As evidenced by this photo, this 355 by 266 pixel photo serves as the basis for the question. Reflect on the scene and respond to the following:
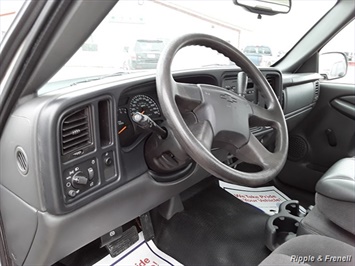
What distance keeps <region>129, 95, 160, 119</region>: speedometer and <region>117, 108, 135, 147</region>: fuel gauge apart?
0.03 m

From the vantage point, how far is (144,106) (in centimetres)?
114

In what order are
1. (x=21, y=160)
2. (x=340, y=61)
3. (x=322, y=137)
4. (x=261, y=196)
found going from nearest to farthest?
(x=21, y=160) < (x=261, y=196) < (x=322, y=137) < (x=340, y=61)

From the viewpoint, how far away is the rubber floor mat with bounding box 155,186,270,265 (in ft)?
4.70

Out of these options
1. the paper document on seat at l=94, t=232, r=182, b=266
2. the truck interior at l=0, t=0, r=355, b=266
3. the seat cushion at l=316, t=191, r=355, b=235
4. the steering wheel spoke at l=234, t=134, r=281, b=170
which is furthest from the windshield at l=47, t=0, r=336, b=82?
the paper document on seat at l=94, t=232, r=182, b=266

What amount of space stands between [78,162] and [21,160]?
5.8 inches

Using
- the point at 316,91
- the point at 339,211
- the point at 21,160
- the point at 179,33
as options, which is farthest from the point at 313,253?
the point at 316,91

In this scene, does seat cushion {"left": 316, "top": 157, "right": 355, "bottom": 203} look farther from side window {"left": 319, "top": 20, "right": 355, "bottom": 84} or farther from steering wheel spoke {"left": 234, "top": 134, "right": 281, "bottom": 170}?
side window {"left": 319, "top": 20, "right": 355, "bottom": 84}

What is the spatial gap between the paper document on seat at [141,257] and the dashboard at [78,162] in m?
0.26

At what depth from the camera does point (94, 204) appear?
3.22 ft

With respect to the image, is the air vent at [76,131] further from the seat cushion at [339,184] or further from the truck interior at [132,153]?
the seat cushion at [339,184]

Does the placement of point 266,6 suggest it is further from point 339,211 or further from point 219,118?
point 339,211

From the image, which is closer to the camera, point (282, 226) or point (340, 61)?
point (282, 226)

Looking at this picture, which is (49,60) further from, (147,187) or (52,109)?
(147,187)

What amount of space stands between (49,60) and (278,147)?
76 cm
